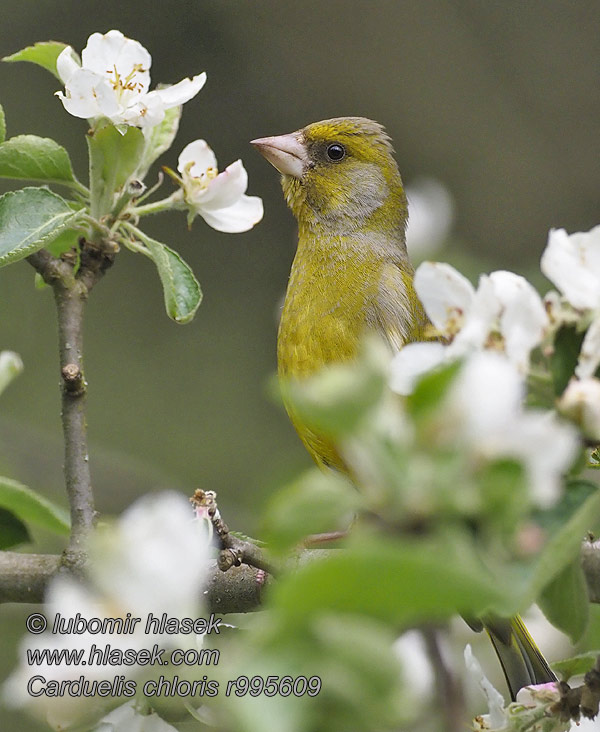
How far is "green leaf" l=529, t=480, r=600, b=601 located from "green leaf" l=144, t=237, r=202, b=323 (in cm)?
100

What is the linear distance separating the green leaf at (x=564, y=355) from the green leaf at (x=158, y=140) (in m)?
1.11

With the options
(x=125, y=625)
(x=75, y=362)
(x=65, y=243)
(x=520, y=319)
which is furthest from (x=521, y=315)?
(x=65, y=243)

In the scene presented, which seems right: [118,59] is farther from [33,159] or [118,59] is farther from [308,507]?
[308,507]

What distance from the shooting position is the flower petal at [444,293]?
129 centimetres

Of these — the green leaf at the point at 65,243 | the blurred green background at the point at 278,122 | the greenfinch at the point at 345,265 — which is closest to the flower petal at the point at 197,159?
the green leaf at the point at 65,243

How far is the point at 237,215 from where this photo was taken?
2.28 m

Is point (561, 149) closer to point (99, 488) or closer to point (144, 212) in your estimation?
point (99, 488)

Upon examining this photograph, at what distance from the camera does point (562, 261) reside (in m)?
1.23

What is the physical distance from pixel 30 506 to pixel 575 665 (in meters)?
0.91

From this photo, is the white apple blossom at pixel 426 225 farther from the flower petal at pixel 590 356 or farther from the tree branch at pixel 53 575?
the flower petal at pixel 590 356

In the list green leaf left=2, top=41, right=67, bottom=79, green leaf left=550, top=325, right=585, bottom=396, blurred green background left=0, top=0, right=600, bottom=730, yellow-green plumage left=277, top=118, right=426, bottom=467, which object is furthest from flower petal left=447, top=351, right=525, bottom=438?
blurred green background left=0, top=0, right=600, bottom=730

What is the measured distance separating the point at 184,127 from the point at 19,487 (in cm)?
663

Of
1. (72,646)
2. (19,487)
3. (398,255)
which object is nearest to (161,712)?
(72,646)

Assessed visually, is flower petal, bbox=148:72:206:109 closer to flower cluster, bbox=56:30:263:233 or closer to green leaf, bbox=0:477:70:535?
flower cluster, bbox=56:30:263:233
